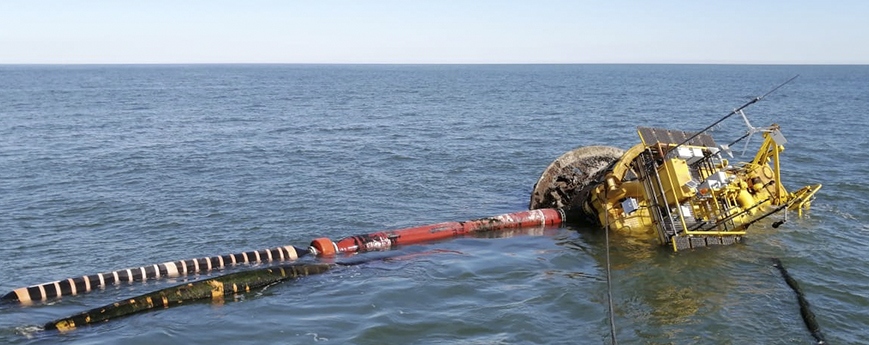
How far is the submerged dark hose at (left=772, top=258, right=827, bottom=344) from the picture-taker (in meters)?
16.5

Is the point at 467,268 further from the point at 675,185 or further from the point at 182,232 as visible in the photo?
the point at 182,232

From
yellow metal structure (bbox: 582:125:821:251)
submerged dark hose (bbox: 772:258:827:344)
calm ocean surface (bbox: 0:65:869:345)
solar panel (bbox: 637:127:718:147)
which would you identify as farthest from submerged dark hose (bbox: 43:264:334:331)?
submerged dark hose (bbox: 772:258:827:344)

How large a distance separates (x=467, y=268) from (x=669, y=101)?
231ft

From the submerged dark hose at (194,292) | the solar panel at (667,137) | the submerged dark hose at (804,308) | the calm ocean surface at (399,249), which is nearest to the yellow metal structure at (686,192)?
the solar panel at (667,137)

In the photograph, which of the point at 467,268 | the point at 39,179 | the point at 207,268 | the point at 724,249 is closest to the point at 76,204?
the point at 39,179

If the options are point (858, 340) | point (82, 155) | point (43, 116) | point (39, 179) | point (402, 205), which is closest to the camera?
point (858, 340)

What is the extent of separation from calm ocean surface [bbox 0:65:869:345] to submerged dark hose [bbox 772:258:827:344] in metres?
0.20

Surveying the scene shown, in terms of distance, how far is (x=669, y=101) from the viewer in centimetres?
8500

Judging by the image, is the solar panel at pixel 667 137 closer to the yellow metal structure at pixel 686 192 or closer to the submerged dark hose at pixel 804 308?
the yellow metal structure at pixel 686 192

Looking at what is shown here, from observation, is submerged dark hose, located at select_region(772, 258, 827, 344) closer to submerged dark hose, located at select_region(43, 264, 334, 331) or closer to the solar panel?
the solar panel

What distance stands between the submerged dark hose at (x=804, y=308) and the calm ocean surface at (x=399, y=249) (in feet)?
0.67

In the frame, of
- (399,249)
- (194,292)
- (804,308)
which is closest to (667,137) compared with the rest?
(804,308)

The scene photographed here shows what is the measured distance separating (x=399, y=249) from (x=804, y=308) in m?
11.4

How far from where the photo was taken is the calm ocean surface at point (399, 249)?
16.8m
